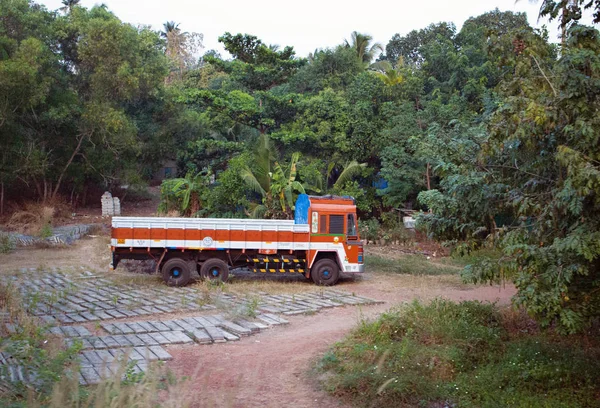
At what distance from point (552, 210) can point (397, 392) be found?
269 centimetres

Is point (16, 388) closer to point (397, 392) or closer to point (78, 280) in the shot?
point (397, 392)

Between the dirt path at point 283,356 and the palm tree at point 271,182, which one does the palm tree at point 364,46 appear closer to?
the palm tree at point 271,182

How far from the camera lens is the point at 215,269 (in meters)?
13.8

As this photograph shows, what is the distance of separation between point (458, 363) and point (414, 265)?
9980mm

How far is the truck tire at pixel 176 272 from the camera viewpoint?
13500 millimetres

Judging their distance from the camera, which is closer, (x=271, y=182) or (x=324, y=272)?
(x=324, y=272)

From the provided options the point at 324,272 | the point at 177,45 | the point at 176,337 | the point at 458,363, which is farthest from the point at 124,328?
the point at 177,45

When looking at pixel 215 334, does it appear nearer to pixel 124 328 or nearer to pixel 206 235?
pixel 124 328

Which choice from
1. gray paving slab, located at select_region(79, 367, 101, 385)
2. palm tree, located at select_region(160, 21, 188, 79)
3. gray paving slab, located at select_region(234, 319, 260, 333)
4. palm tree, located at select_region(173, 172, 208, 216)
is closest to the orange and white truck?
gray paving slab, located at select_region(234, 319, 260, 333)

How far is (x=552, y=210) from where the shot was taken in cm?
577

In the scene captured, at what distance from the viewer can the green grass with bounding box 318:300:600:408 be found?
6582 mm

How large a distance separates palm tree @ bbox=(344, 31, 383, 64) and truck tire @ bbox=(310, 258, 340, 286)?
25.6 metres

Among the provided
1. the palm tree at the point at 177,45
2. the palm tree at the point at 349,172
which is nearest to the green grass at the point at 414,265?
the palm tree at the point at 349,172

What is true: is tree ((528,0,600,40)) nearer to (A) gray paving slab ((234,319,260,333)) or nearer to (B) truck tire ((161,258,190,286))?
(A) gray paving slab ((234,319,260,333))
